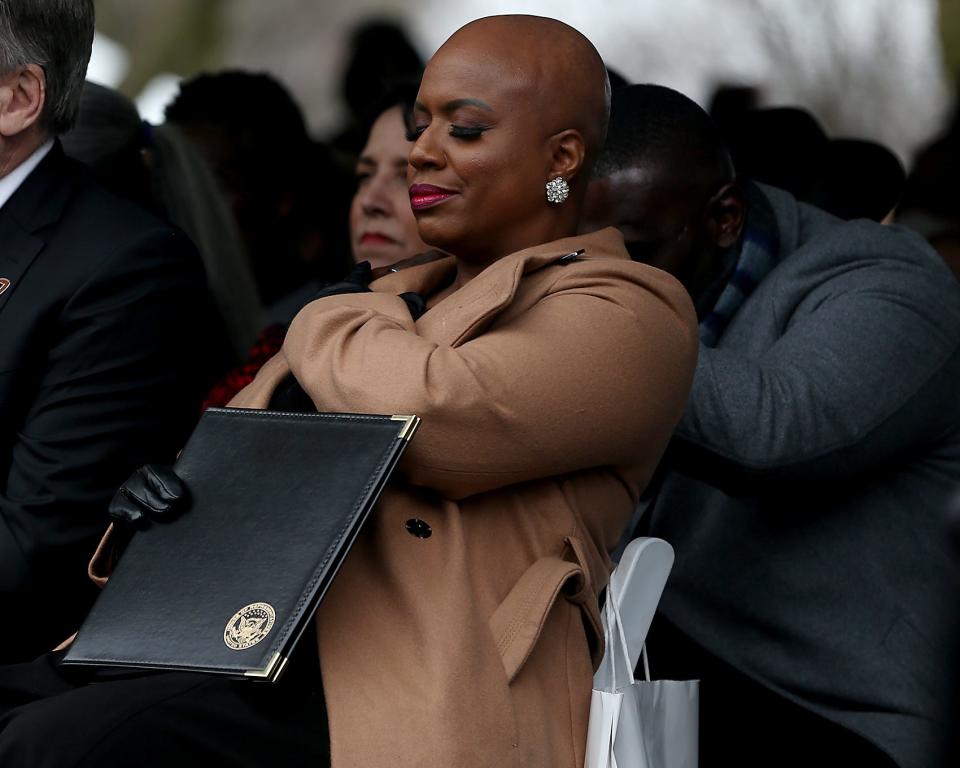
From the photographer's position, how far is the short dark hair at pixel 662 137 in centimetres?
328

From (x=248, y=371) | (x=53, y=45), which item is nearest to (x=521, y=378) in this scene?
(x=53, y=45)

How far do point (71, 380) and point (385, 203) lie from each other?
1.26m

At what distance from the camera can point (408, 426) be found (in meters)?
2.14

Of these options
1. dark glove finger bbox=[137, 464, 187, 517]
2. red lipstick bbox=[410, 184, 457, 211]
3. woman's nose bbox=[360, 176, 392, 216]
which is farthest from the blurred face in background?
dark glove finger bbox=[137, 464, 187, 517]

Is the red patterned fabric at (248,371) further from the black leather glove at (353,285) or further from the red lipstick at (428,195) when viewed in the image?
the red lipstick at (428,195)

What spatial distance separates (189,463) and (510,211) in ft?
1.95

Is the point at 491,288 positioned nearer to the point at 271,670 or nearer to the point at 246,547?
the point at 246,547

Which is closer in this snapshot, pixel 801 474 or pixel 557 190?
pixel 557 190

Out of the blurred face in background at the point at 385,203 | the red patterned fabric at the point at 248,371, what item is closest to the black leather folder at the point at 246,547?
the red patterned fabric at the point at 248,371

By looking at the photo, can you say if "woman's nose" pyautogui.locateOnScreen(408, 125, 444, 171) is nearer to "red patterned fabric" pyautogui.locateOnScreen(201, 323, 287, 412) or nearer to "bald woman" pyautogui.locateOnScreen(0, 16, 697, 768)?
"bald woman" pyautogui.locateOnScreen(0, 16, 697, 768)

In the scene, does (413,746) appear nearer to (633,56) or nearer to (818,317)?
Answer: (818,317)

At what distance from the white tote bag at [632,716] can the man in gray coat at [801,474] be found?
1.62ft

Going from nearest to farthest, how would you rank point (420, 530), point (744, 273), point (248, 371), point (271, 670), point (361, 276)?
point (271, 670) < point (420, 530) < point (361, 276) < point (744, 273) < point (248, 371)

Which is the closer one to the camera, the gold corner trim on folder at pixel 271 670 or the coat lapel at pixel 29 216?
the gold corner trim on folder at pixel 271 670
